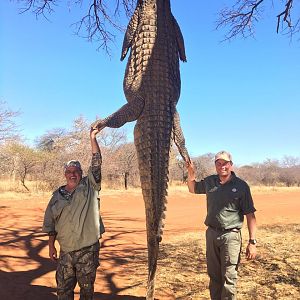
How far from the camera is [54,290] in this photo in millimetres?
5047

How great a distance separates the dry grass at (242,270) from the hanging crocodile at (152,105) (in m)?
1.83

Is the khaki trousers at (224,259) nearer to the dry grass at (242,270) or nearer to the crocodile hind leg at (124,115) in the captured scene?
the dry grass at (242,270)

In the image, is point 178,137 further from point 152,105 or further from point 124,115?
point 124,115

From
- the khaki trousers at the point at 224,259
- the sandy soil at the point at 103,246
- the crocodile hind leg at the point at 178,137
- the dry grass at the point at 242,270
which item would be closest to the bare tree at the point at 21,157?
the sandy soil at the point at 103,246

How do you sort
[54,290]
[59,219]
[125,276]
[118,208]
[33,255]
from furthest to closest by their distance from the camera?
[118,208]
[33,255]
[125,276]
[54,290]
[59,219]

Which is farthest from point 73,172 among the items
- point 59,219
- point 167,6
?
point 167,6

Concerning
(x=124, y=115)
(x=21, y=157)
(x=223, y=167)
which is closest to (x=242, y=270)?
(x=223, y=167)

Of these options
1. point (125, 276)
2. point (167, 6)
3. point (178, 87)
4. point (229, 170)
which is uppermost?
point (167, 6)

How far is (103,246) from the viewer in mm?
7953

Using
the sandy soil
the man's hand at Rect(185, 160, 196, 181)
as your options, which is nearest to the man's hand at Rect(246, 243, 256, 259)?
the man's hand at Rect(185, 160, 196, 181)

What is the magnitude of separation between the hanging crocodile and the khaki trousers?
665mm

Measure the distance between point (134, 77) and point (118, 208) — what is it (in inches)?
479

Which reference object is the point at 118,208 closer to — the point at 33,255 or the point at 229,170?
the point at 33,255

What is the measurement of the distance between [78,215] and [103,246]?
4.74 metres
